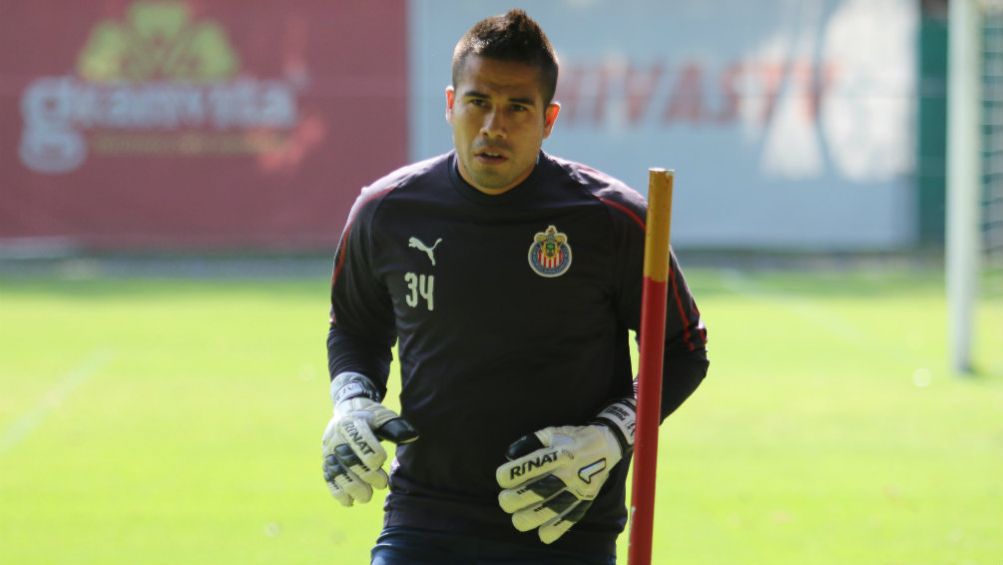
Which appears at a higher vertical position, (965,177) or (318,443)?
(965,177)

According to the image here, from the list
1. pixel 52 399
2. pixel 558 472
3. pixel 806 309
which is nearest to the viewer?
pixel 558 472

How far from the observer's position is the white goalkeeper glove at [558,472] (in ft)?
12.5

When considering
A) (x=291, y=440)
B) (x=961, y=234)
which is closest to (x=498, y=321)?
(x=291, y=440)

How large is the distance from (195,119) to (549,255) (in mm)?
19934

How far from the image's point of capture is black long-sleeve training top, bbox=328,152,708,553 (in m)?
3.97

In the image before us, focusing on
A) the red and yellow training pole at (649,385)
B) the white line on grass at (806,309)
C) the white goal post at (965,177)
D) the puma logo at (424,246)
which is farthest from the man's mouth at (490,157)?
the white line on grass at (806,309)

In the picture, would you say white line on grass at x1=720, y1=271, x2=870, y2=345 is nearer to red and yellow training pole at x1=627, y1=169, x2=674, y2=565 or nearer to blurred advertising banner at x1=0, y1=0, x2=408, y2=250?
blurred advertising banner at x1=0, y1=0, x2=408, y2=250

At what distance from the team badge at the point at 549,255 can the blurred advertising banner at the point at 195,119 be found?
63.7 feet

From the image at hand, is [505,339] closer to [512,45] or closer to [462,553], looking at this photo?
[462,553]

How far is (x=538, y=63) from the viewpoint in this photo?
392 centimetres

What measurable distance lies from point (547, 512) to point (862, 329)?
11820mm

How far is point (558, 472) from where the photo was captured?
12.5 feet

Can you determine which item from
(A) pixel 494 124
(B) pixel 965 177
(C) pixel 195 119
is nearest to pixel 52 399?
(B) pixel 965 177

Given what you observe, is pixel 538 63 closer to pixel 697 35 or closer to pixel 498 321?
pixel 498 321
